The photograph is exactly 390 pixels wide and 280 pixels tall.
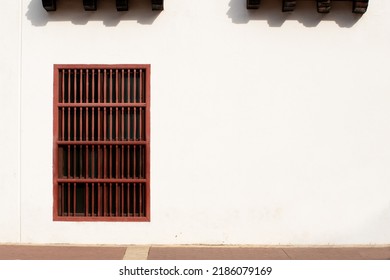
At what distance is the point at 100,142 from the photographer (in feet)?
23.3

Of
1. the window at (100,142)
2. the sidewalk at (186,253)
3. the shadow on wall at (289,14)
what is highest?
the shadow on wall at (289,14)

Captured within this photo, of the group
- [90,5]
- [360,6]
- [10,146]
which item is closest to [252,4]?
[360,6]

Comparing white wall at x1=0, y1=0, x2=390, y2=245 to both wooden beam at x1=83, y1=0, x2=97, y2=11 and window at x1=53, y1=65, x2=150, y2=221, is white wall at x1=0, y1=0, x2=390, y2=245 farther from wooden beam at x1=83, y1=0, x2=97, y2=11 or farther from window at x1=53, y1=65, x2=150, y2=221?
wooden beam at x1=83, y1=0, x2=97, y2=11

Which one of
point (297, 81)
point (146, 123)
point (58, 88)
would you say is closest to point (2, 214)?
point (58, 88)

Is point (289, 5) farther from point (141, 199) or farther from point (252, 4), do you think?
point (141, 199)

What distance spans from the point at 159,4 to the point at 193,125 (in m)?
1.86

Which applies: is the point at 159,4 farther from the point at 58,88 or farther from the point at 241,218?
the point at 241,218

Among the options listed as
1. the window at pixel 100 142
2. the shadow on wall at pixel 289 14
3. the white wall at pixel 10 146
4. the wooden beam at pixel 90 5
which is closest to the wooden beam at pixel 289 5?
the shadow on wall at pixel 289 14

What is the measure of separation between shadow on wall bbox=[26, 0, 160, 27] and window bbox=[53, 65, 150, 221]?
28.5 inches

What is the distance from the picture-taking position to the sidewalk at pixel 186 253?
6355 mm

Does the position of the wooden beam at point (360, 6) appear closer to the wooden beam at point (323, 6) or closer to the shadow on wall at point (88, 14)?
the wooden beam at point (323, 6)

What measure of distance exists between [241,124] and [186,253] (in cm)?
207

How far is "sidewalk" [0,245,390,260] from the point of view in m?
6.36

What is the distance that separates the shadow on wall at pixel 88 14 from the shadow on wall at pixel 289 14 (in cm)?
123
